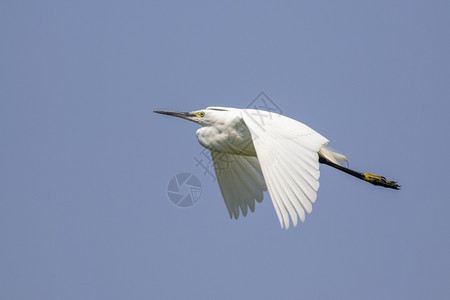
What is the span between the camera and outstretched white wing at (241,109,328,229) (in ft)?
23.4

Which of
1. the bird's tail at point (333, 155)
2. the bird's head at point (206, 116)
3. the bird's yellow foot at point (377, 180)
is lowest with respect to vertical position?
the bird's yellow foot at point (377, 180)

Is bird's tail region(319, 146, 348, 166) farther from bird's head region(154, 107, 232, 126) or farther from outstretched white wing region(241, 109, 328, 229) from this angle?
bird's head region(154, 107, 232, 126)

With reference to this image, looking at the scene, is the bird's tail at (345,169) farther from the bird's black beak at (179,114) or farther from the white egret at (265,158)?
the bird's black beak at (179,114)

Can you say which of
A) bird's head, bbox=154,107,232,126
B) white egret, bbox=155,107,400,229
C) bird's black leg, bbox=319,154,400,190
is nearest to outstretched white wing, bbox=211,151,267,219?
white egret, bbox=155,107,400,229

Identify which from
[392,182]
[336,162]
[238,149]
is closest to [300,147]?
[238,149]

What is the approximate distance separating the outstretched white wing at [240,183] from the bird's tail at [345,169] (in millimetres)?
984

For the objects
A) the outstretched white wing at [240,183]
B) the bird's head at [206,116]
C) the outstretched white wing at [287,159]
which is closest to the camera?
the outstretched white wing at [287,159]

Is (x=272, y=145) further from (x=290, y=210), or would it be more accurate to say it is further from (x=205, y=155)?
(x=205, y=155)

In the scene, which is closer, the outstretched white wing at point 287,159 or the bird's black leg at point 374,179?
the outstretched white wing at point 287,159

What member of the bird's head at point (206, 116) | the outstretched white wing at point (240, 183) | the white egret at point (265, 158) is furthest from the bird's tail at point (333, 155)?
the bird's head at point (206, 116)

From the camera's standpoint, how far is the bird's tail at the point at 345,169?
396 inches

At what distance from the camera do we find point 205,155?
1004 cm

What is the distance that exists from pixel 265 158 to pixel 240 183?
272cm

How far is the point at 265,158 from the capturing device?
7.66 meters
